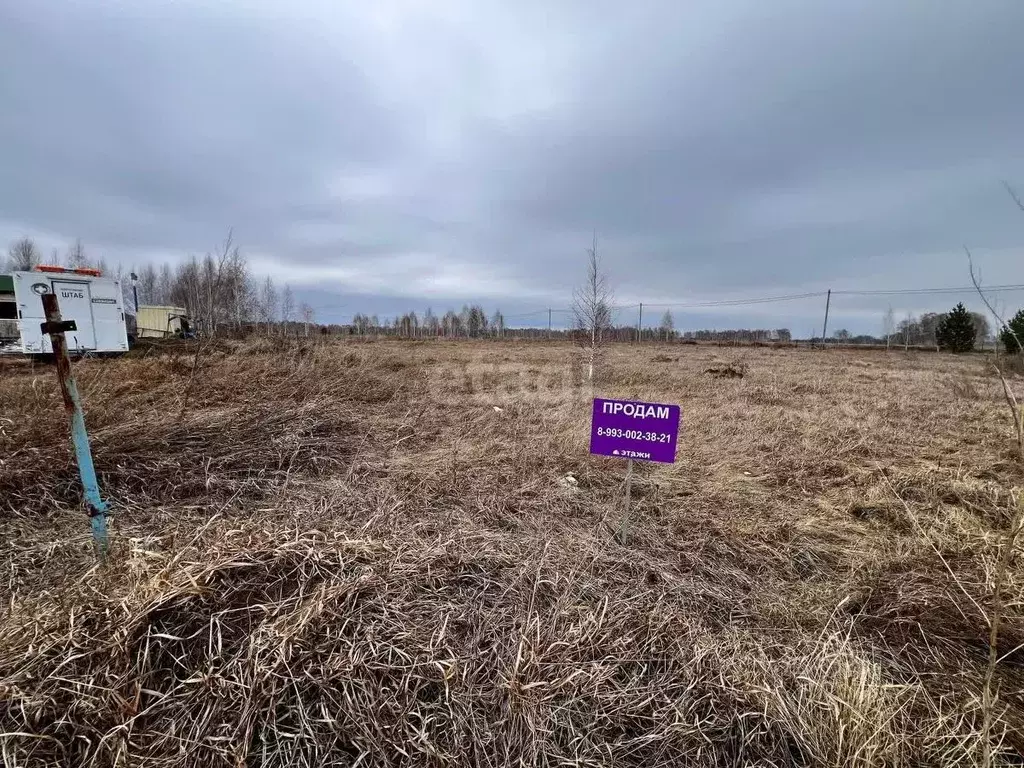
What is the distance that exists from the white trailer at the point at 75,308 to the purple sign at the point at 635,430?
15097 millimetres

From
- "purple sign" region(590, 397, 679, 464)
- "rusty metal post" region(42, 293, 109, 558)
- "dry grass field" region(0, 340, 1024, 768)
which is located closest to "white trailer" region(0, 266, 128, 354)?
"dry grass field" region(0, 340, 1024, 768)

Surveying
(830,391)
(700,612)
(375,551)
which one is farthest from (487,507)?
(830,391)

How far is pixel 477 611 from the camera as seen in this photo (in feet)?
7.47

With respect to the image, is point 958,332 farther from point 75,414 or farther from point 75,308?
point 75,308

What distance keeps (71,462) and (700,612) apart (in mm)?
5236

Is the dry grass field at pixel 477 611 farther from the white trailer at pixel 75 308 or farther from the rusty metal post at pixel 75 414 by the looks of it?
the white trailer at pixel 75 308

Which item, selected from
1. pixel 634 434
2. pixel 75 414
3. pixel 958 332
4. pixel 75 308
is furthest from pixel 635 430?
pixel 958 332

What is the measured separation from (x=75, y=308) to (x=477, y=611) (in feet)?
57.0

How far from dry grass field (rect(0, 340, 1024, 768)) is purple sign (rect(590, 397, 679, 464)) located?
0.73 meters

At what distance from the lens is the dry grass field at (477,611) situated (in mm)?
1675

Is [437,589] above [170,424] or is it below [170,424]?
below

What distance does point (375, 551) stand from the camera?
8.68 feet

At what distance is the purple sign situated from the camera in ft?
10.8

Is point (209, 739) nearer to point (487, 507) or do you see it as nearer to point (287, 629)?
point (287, 629)
